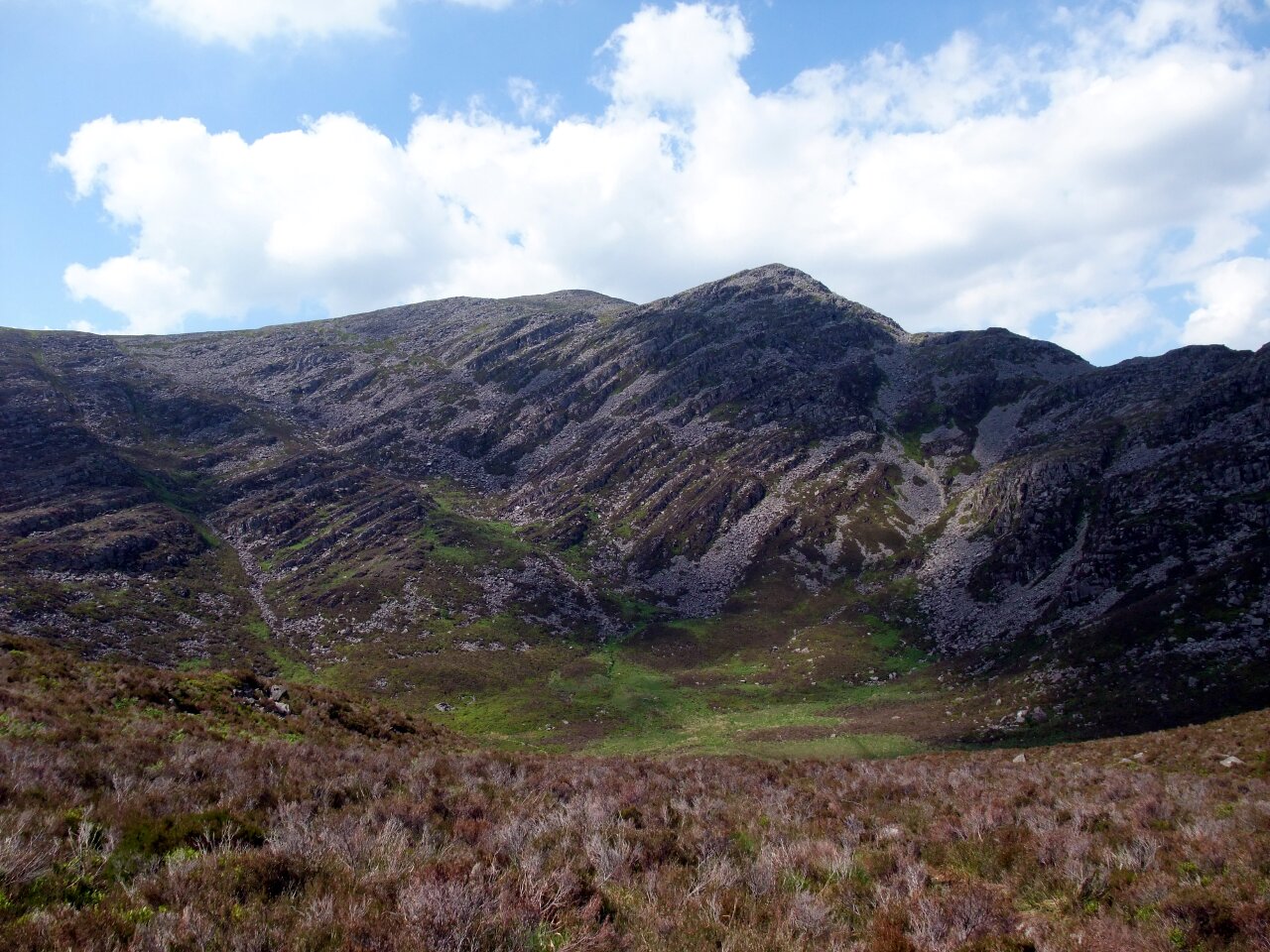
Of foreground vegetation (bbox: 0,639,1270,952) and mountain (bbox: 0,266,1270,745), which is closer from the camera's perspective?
foreground vegetation (bbox: 0,639,1270,952)

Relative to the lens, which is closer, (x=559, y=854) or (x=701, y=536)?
(x=559, y=854)

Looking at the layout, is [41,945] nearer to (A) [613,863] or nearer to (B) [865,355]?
(A) [613,863]

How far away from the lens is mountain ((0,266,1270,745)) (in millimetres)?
64812

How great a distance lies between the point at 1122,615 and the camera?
2398 inches

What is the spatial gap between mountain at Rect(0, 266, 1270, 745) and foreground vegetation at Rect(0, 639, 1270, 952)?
141ft

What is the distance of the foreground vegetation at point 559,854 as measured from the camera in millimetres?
6996

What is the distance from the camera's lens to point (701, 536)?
114375mm

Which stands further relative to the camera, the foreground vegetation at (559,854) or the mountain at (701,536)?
the mountain at (701,536)

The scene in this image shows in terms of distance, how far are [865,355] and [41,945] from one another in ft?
605

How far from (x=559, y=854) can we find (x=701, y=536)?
10554 centimetres

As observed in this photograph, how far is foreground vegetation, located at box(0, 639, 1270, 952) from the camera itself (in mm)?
6996

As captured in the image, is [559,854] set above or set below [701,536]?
below

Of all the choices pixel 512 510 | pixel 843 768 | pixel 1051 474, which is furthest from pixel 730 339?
pixel 843 768

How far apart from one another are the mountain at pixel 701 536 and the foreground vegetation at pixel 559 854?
42.9 metres
